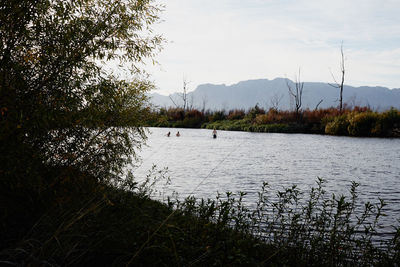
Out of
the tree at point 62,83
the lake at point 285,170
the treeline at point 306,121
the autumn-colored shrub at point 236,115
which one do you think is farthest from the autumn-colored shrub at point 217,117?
the tree at point 62,83

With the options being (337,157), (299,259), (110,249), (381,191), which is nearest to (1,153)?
(110,249)

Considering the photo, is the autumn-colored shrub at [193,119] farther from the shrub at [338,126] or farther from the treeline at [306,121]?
the shrub at [338,126]

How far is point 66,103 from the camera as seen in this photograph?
4.25 meters

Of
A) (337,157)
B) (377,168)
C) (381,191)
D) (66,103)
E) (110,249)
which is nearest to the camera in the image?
(110,249)

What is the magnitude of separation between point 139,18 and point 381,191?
30.6 feet

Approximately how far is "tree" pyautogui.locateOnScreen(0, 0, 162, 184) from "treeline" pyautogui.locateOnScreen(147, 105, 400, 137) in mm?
16169

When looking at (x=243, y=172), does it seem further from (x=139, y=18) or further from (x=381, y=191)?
(x=139, y=18)

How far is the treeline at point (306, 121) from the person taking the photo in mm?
31422

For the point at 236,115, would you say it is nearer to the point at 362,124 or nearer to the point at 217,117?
the point at 217,117

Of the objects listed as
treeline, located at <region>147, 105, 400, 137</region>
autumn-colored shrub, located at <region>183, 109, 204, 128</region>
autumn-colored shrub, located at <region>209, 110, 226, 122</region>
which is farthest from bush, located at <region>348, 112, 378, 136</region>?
autumn-colored shrub, located at <region>183, 109, 204, 128</region>

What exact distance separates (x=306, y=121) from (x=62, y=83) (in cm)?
3587

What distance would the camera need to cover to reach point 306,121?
123 ft

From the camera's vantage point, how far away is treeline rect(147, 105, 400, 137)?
1237 inches

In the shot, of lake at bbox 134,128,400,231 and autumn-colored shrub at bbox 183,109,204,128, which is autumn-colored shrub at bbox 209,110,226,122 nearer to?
autumn-colored shrub at bbox 183,109,204,128
